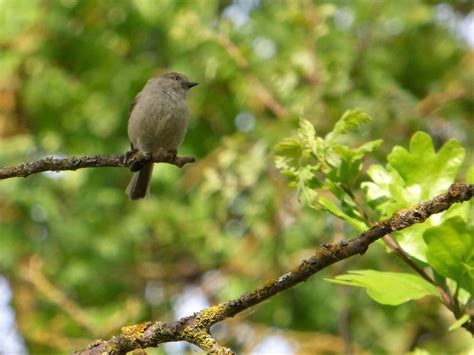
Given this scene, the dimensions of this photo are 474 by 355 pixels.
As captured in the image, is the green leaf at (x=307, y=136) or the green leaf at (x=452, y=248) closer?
the green leaf at (x=452, y=248)

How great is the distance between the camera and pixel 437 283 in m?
2.51

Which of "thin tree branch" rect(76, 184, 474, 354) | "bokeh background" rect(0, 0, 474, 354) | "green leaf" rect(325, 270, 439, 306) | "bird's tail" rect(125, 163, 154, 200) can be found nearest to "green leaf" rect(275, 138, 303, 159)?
"green leaf" rect(325, 270, 439, 306)

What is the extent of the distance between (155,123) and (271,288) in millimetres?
3548

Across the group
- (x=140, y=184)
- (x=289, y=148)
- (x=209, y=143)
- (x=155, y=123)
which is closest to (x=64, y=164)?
(x=289, y=148)

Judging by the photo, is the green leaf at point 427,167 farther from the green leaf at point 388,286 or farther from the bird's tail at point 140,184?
the bird's tail at point 140,184

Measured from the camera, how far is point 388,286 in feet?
7.73

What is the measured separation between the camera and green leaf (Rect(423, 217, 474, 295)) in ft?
7.72

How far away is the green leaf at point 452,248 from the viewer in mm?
2354

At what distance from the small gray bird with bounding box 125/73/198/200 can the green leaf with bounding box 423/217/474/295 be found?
304 cm

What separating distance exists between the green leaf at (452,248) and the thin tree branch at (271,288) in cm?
45

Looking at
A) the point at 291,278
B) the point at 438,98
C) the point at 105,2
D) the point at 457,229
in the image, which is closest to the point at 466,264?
the point at 457,229

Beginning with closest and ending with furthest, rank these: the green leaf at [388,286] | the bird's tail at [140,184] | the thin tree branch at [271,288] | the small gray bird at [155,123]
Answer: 1. the thin tree branch at [271,288]
2. the green leaf at [388,286]
3. the small gray bird at [155,123]
4. the bird's tail at [140,184]

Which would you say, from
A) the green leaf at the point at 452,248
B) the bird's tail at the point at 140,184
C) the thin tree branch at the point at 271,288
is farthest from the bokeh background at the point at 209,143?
the thin tree branch at the point at 271,288

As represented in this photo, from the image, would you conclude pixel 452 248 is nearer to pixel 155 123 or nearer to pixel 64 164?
pixel 64 164
